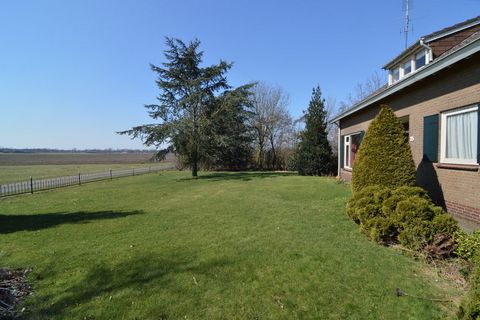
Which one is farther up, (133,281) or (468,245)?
(468,245)

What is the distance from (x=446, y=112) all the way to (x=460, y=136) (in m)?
0.71

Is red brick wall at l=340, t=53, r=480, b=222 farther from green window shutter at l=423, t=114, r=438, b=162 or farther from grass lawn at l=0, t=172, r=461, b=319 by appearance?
grass lawn at l=0, t=172, r=461, b=319

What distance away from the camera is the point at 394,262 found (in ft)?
13.9

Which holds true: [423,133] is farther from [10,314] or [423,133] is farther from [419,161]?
[10,314]

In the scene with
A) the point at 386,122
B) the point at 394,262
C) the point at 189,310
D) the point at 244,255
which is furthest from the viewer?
the point at 386,122

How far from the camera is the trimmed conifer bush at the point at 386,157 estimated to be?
6.39m

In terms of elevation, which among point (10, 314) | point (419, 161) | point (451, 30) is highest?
point (451, 30)

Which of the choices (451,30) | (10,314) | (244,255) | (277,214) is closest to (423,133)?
(451,30)

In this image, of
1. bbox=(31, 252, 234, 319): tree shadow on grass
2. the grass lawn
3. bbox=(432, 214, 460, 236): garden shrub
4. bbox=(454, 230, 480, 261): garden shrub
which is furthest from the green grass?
bbox=(454, 230, 480, 261): garden shrub

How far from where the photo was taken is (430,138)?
6.88 meters

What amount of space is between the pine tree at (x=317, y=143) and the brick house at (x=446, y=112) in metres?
9.99

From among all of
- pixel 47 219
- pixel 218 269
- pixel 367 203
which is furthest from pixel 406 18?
pixel 47 219

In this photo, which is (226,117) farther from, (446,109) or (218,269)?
(218,269)

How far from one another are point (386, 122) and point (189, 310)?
6.06 meters
